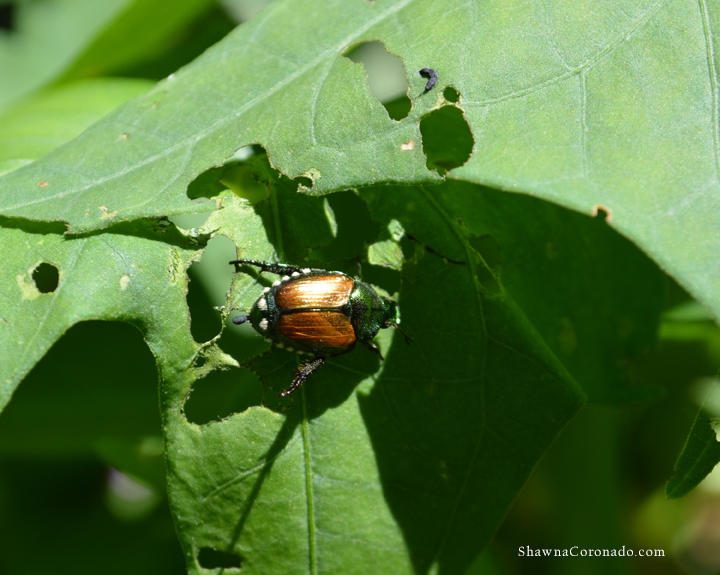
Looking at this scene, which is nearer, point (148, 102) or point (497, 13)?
point (497, 13)

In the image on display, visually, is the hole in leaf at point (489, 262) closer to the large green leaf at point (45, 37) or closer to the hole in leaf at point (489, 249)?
the hole in leaf at point (489, 249)

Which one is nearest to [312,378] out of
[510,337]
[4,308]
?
[510,337]

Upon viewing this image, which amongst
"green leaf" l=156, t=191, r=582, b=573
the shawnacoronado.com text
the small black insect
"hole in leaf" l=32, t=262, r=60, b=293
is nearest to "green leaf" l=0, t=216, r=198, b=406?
"hole in leaf" l=32, t=262, r=60, b=293

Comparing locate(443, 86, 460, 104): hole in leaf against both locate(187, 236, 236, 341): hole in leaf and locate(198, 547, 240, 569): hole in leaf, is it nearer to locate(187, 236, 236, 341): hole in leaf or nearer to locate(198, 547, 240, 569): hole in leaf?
locate(187, 236, 236, 341): hole in leaf

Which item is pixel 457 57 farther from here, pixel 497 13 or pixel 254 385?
pixel 254 385

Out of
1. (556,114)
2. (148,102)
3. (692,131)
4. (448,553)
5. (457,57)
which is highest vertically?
(148,102)

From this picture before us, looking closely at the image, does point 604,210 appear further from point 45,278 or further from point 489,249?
point 45,278
